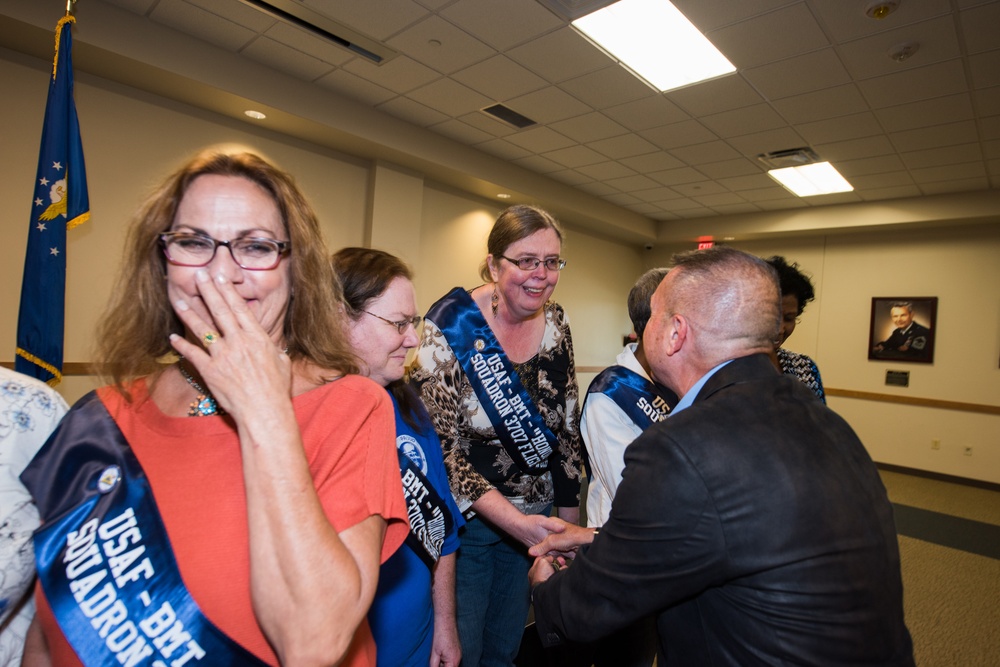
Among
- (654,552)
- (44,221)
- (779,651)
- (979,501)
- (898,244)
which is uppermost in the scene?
(898,244)

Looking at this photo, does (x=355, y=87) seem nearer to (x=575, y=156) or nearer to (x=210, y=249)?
(x=575, y=156)

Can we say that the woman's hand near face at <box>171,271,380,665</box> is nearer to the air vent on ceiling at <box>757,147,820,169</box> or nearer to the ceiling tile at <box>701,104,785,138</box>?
the ceiling tile at <box>701,104,785,138</box>

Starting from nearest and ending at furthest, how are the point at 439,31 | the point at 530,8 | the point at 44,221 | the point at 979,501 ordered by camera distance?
1. the point at 44,221
2. the point at 530,8
3. the point at 439,31
4. the point at 979,501

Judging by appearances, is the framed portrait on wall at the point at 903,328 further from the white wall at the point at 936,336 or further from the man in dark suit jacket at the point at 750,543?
the man in dark suit jacket at the point at 750,543

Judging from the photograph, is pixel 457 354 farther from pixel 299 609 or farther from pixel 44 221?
pixel 44 221

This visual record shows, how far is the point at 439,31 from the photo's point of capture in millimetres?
3404

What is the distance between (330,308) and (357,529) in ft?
1.17

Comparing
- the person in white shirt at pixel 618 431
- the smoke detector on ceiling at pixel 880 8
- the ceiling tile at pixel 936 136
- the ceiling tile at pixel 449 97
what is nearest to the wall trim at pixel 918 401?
the ceiling tile at pixel 936 136

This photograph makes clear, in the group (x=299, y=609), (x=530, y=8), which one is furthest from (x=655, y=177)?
(x=299, y=609)

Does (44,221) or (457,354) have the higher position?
(44,221)

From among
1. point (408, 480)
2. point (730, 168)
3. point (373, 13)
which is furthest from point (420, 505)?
point (730, 168)

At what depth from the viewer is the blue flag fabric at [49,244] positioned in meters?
2.54

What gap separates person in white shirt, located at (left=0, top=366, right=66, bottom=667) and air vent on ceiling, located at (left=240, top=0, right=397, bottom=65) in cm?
323

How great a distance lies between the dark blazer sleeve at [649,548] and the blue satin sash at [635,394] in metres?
0.35
